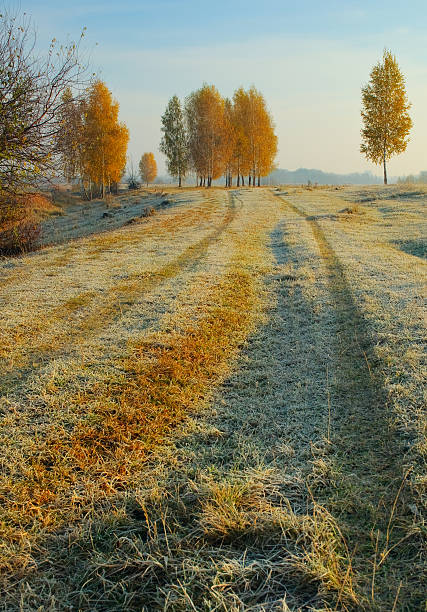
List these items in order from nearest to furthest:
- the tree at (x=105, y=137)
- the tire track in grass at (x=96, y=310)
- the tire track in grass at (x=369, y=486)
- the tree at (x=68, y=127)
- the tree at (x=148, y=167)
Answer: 1. the tire track in grass at (x=369, y=486)
2. the tire track in grass at (x=96, y=310)
3. the tree at (x=68, y=127)
4. the tree at (x=105, y=137)
5. the tree at (x=148, y=167)

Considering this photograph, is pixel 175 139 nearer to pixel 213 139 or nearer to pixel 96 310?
pixel 213 139

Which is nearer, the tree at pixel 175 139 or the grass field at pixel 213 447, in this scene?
the grass field at pixel 213 447

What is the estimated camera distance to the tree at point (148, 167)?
3506 inches

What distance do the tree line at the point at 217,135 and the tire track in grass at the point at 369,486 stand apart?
156ft

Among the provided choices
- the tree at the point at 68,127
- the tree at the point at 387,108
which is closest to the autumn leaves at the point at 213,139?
the tree at the point at 387,108

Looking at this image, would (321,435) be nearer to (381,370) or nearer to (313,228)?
(381,370)

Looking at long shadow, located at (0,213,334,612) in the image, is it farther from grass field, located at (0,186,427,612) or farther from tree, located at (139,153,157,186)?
tree, located at (139,153,157,186)

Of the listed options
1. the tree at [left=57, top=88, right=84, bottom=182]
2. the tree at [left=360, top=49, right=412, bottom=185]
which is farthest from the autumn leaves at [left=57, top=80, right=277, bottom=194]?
the tree at [left=57, top=88, right=84, bottom=182]

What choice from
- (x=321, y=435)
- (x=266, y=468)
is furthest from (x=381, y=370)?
(x=266, y=468)

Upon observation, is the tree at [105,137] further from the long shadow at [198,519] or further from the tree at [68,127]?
the long shadow at [198,519]

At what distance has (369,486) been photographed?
10.4 ft

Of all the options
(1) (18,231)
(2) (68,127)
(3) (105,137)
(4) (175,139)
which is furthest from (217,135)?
(2) (68,127)

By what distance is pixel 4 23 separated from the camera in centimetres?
833

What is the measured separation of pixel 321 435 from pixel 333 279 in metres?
6.09
